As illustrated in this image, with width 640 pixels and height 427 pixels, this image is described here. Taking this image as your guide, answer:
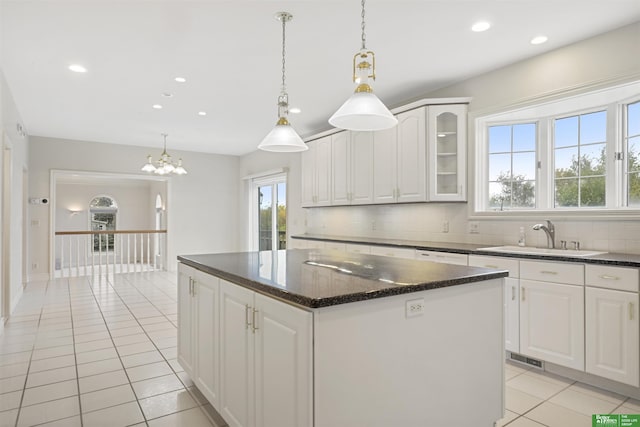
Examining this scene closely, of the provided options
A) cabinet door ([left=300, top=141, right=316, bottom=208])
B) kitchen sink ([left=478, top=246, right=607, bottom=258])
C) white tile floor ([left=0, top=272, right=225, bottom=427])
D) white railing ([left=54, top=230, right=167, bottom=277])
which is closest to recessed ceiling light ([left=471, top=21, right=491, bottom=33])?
kitchen sink ([left=478, top=246, right=607, bottom=258])

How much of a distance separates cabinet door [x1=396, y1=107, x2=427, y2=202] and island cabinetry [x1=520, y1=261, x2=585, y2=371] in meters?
1.42

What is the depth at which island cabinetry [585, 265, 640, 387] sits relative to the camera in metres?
2.35

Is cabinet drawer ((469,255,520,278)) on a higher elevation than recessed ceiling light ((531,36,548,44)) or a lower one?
lower

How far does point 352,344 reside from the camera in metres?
1.44

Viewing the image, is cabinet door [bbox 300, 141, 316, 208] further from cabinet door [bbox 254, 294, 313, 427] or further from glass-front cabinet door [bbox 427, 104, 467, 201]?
cabinet door [bbox 254, 294, 313, 427]

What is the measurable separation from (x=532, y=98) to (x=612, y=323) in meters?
2.00

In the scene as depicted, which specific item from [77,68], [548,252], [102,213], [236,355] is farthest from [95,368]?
[102,213]

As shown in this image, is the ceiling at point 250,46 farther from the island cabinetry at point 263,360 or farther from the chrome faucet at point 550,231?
the island cabinetry at point 263,360

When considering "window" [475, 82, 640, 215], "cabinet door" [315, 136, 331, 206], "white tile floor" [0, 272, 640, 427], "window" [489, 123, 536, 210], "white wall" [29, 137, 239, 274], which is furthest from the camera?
"white wall" [29, 137, 239, 274]

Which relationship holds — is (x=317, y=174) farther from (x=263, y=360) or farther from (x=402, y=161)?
(x=263, y=360)

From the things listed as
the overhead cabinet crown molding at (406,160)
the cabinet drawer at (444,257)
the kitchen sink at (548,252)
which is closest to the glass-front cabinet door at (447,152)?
the overhead cabinet crown molding at (406,160)

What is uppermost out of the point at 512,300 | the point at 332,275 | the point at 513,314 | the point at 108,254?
the point at 332,275

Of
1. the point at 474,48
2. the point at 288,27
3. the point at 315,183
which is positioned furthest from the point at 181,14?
the point at 315,183

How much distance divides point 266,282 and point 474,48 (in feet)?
9.23
